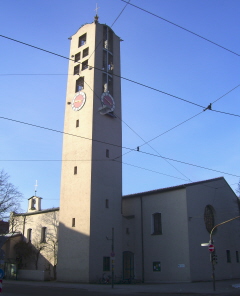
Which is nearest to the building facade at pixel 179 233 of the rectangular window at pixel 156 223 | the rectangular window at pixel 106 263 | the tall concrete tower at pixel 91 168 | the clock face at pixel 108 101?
the rectangular window at pixel 156 223

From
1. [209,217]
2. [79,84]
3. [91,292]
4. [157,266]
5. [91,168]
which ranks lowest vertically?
[91,292]

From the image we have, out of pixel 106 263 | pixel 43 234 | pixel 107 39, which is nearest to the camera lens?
pixel 106 263

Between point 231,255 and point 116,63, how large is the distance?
79.5 feet

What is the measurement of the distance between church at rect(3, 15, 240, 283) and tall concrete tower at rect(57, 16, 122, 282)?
0.08m

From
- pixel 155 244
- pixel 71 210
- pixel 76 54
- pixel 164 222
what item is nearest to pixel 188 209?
pixel 164 222

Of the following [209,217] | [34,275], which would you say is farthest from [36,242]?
[209,217]

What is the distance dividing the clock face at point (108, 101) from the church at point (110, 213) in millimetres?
102

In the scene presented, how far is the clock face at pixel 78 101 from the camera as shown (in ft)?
114

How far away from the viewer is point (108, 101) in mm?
35094

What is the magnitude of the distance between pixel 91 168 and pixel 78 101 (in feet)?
26.6

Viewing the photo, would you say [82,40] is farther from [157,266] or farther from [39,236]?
[157,266]

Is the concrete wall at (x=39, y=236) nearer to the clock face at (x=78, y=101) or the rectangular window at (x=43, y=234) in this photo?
the rectangular window at (x=43, y=234)

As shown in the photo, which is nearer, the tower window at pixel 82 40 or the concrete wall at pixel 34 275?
the concrete wall at pixel 34 275

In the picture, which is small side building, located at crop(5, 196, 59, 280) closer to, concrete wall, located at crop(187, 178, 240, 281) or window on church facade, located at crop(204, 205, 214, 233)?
concrete wall, located at crop(187, 178, 240, 281)
